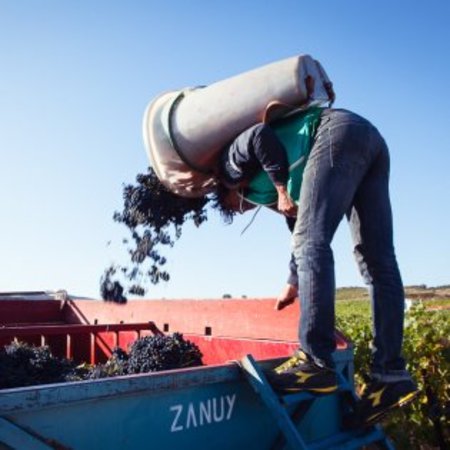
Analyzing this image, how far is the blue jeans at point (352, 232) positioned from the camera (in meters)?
2.45

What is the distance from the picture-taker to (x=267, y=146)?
2.69 meters

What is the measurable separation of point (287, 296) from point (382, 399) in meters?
0.79

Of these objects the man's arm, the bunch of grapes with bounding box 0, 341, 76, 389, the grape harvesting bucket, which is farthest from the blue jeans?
the bunch of grapes with bounding box 0, 341, 76, 389

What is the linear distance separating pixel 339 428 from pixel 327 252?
89 cm

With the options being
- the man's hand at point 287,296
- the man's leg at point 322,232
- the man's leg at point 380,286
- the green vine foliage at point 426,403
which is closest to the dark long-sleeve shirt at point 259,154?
the man's leg at point 322,232

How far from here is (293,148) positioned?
2812 mm

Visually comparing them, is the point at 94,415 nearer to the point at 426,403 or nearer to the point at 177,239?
the point at 177,239

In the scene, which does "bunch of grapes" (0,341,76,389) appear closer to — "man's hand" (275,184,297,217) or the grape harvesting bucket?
the grape harvesting bucket

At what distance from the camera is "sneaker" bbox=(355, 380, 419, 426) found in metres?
2.56

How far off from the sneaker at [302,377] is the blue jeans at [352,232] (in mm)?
43

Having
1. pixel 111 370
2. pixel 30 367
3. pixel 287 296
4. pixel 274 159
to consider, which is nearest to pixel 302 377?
pixel 287 296

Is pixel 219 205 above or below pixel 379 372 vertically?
above

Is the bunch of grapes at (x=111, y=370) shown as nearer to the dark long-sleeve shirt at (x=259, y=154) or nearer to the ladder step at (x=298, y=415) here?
the ladder step at (x=298, y=415)

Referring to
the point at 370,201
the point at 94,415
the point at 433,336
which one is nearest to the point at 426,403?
the point at 433,336
